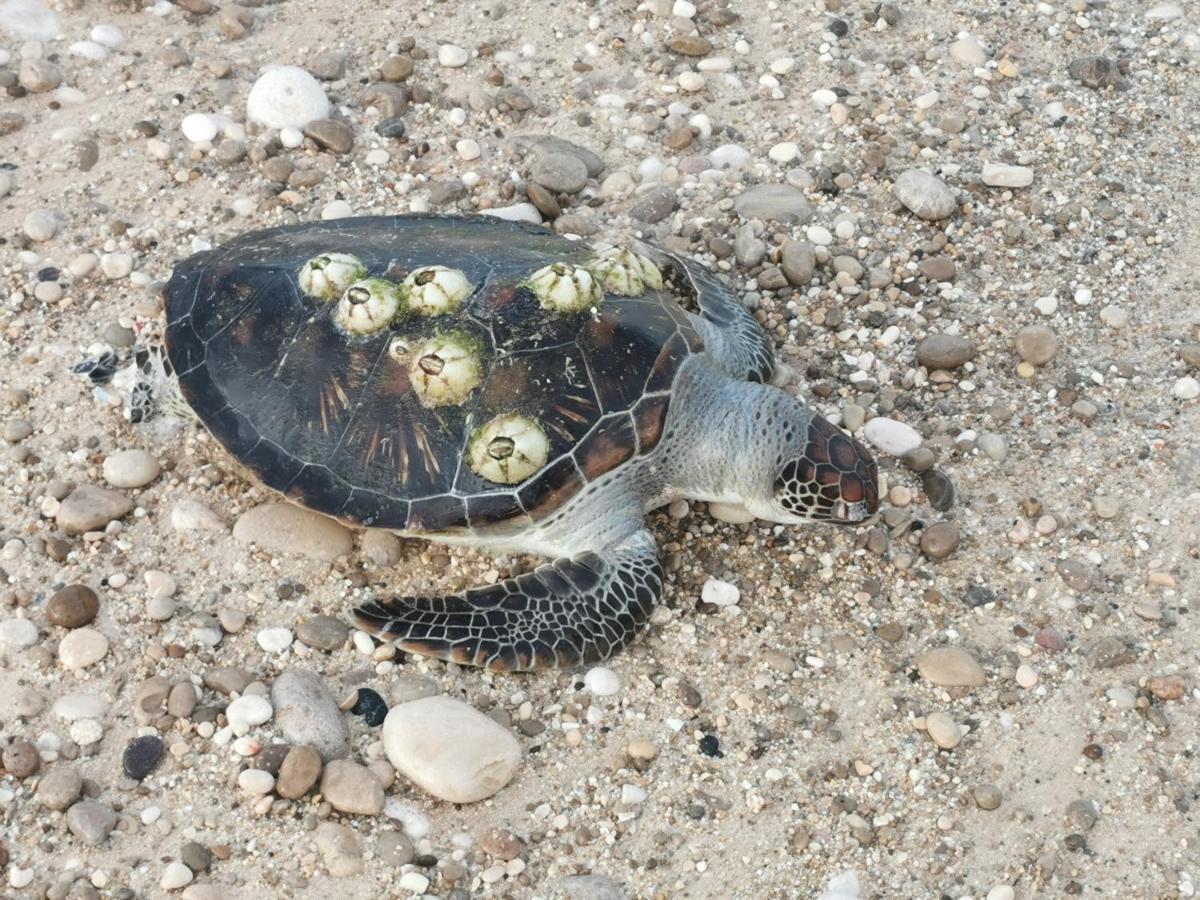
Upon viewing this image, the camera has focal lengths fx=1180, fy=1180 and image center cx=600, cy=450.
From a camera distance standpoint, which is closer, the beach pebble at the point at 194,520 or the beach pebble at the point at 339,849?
the beach pebble at the point at 339,849

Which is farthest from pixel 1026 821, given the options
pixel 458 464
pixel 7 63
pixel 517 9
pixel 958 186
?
pixel 7 63

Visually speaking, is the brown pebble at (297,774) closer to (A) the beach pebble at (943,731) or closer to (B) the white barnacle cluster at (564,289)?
(B) the white barnacle cluster at (564,289)

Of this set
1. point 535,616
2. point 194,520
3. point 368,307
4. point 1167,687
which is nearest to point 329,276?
point 368,307

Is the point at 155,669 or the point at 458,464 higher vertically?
A: the point at 458,464

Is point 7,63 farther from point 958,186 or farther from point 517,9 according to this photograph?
point 958,186

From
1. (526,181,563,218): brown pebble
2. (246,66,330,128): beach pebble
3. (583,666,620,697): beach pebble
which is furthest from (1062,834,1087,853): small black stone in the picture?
(246,66,330,128): beach pebble

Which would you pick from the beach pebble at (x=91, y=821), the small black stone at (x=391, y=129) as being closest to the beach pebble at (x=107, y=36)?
the small black stone at (x=391, y=129)
